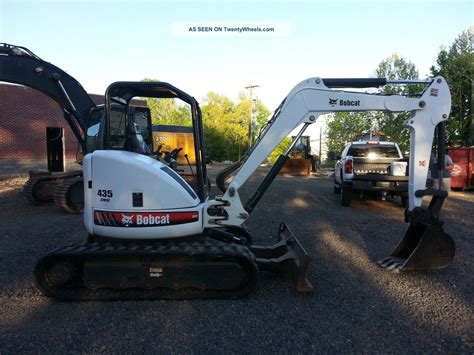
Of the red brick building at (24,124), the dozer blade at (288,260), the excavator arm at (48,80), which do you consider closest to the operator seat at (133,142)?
the dozer blade at (288,260)

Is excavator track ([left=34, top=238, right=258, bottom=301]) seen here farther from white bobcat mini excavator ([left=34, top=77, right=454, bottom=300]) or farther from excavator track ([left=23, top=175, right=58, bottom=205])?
excavator track ([left=23, top=175, right=58, bottom=205])

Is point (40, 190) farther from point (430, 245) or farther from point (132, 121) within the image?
point (430, 245)

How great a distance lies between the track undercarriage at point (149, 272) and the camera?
4.24 meters

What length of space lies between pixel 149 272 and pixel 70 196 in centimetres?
643

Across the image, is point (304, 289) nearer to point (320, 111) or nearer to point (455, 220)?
point (320, 111)

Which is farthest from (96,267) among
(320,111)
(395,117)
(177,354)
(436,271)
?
(395,117)

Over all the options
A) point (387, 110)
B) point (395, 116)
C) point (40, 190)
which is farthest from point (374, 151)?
point (395, 116)

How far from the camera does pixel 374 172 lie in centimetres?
1079

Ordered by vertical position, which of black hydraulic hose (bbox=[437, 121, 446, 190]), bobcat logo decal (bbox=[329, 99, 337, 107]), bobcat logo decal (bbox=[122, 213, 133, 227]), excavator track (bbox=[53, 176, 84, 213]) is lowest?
excavator track (bbox=[53, 176, 84, 213])

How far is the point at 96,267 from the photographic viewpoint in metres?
4.24

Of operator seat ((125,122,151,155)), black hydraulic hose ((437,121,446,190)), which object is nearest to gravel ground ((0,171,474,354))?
black hydraulic hose ((437,121,446,190))

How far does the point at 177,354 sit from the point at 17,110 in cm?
2749

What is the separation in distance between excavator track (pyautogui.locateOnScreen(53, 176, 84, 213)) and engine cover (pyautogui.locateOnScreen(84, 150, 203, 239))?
574 centimetres

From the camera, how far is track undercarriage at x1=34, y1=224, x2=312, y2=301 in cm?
424
